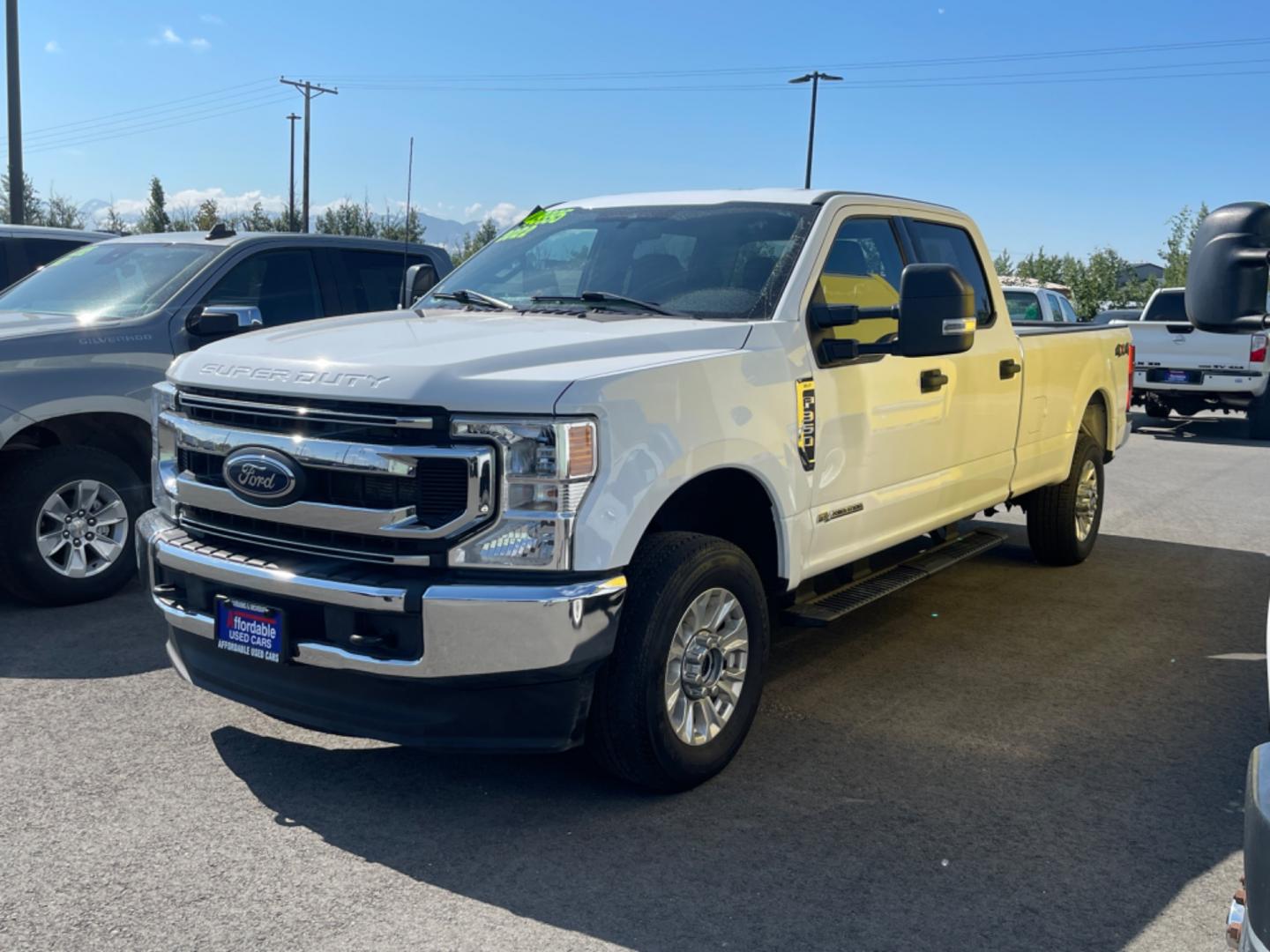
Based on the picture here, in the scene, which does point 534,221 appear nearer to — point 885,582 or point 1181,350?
point 885,582

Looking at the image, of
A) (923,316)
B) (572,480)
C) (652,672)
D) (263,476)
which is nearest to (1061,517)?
(923,316)

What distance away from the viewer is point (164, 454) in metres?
4.25

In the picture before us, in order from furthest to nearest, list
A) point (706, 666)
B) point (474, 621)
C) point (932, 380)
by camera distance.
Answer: point (932, 380) < point (706, 666) < point (474, 621)

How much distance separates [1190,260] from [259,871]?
9.48ft

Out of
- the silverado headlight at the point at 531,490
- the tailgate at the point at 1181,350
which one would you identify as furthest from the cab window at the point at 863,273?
the tailgate at the point at 1181,350

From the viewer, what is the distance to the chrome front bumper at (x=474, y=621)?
3.37m

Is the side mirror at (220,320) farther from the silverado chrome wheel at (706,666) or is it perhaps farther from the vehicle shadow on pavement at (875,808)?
the silverado chrome wheel at (706,666)

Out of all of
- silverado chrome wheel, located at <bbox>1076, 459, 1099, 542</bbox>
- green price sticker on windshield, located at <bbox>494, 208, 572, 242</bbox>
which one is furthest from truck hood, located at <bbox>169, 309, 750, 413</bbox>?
silverado chrome wheel, located at <bbox>1076, 459, 1099, 542</bbox>

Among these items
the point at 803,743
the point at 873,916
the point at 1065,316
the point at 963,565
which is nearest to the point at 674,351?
the point at 803,743

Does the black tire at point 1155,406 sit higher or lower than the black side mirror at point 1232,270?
lower

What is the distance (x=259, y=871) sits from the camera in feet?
11.0

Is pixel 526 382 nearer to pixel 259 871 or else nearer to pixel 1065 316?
pixel 259 871

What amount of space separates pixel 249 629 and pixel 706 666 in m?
1.48

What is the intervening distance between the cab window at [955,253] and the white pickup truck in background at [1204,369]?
10.7m
